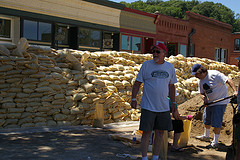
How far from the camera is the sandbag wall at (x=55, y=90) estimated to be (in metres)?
7.32

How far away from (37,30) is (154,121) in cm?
1135

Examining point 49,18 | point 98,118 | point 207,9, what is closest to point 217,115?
point 98,118

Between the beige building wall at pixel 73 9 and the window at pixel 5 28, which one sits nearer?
the window at pixel 5 28

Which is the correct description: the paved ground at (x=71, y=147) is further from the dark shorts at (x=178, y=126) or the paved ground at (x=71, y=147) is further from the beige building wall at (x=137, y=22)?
the beige building wall at (x=137, y=22)

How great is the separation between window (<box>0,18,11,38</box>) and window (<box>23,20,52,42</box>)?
0.75 metres

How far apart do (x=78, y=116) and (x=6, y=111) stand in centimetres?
189

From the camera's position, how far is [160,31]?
902 inches

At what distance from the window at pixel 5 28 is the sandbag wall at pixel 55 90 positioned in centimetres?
504

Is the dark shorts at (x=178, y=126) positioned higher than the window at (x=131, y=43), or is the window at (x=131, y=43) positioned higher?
the window at (x=131, y=43)

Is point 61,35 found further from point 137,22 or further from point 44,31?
point 137,22

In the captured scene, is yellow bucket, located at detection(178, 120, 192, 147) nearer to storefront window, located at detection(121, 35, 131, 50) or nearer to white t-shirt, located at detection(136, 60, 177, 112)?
white t-shirt, located at detection(136, 60, 177, 112)

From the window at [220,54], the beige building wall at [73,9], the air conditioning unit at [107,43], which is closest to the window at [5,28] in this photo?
the beige building wall at [73,9]

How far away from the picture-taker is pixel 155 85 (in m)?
4.38

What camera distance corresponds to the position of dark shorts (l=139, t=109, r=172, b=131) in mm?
4328
